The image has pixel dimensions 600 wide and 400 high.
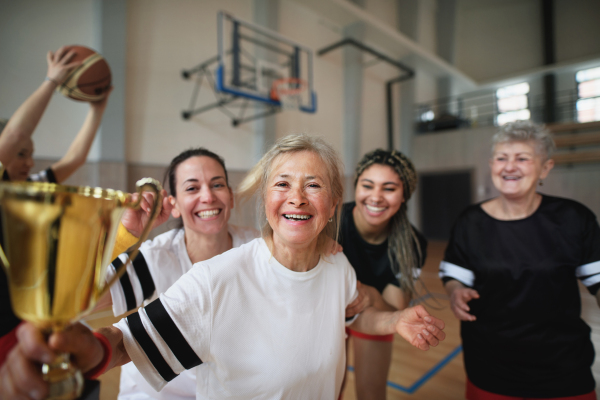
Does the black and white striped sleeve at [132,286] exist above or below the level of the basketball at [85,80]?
below

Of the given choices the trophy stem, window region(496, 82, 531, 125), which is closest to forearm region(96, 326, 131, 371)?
the trophy stem

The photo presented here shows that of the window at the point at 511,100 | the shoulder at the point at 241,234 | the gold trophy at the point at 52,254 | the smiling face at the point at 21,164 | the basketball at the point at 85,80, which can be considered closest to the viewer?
the gold trophy at the point at 52,254

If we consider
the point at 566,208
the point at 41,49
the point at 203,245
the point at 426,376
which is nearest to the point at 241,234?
the point at 203,245

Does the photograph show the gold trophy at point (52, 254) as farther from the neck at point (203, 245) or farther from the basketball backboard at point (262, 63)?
the basketball backboard at point (262, 63)

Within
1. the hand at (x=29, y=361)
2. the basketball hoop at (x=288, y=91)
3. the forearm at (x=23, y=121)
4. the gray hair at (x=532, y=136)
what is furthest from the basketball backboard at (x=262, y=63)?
the hand at (x=29, y=361)

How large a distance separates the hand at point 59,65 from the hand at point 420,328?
1.86 meters

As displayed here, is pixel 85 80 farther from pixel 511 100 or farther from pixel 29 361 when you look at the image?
pixel 511 100

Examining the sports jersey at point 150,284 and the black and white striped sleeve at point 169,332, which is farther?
the sports jersey at point 150,284

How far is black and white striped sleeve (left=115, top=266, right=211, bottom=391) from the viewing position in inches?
36.2

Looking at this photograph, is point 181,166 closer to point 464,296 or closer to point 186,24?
point 464,296

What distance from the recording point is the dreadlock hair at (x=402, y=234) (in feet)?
6.15

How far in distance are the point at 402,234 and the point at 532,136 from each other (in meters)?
0.84

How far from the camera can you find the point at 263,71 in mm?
7141

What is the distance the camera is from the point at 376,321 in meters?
1.30
